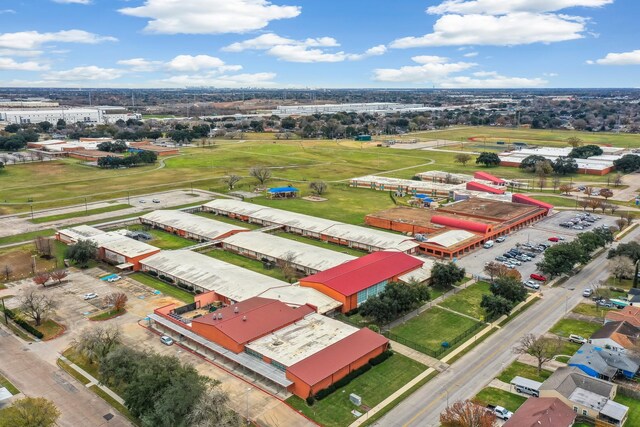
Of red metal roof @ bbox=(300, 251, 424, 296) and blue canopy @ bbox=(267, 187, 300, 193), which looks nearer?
red metal roof @ bbox=(300, 251, 424, 296)

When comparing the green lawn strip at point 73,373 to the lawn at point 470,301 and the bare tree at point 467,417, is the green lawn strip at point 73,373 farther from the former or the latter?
the lawn at point 470,301

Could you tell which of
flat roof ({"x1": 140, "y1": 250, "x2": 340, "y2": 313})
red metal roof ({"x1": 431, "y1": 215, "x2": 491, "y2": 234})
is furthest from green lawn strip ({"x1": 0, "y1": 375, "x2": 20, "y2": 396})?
red metal roof ({"x1": 431, "y1": 215, "x2": 491, "y2": 234})

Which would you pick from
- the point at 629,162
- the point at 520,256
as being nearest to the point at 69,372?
the point at 520,256

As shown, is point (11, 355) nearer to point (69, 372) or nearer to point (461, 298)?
point (69, 372)

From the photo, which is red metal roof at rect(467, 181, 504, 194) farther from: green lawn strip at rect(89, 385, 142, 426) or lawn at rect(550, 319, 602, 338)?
green lawn strip at rect(89, 385, 142, 426)

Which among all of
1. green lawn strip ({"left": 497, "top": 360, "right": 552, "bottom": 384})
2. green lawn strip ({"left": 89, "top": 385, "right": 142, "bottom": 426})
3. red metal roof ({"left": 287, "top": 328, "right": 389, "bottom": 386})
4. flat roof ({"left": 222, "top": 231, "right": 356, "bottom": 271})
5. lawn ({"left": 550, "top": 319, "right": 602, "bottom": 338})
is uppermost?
flat roof ({"left": 222, "top": 231, "right": 356, "bottom": 271})

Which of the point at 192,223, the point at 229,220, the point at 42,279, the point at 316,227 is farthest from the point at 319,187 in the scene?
the point at 42,279

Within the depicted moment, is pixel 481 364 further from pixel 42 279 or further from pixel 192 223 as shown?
pixel 192 223

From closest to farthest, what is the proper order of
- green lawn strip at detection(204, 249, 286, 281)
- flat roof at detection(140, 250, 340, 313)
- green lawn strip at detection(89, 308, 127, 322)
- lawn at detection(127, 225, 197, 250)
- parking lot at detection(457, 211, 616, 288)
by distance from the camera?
green lawn strip at detection(89, 308, 127, 322) → flat roof at detection(140, 250, 340, 313) → green lawn strip at detection(204, 249, 286, 281) → parking lot at detection(457, 211, 616, 288) → lawn at detection(127, 225, 197, 250)
